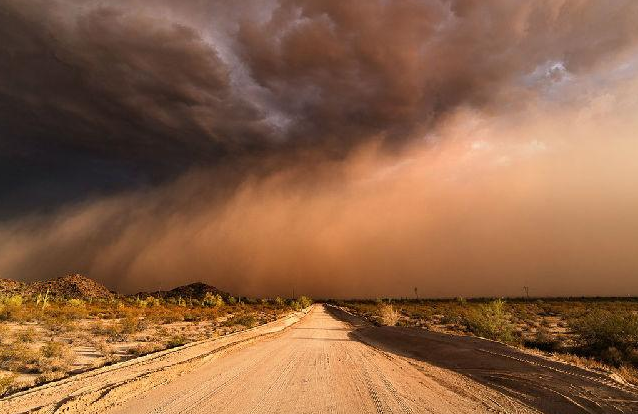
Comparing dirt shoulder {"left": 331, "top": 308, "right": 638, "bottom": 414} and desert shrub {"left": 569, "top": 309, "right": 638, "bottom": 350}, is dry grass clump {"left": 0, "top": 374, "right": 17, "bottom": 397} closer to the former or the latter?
dirt shoulder {"left": 331, "top": 308, "right": 638, "bottom": 414}

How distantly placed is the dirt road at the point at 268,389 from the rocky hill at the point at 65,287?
108 meters

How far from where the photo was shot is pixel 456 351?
18203 mm

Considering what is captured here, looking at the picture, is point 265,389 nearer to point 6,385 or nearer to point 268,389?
point 268,389

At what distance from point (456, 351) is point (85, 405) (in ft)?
52.3

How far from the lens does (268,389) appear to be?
1025 cm

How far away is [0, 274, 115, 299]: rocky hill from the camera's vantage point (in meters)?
104

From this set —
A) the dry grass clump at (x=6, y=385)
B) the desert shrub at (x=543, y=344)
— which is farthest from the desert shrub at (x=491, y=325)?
the dry grass clump at (x=6, y=385)

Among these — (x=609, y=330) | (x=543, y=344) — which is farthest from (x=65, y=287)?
(x=609, y=330)

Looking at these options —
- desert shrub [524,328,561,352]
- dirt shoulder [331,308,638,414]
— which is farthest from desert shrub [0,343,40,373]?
desert shrub [524,328,561,352]

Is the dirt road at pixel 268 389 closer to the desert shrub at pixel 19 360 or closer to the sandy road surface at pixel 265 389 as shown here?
the sandy road surface at pixel 265 389

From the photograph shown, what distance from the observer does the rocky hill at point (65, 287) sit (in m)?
104

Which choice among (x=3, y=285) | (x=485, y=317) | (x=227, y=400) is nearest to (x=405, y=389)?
(x=227, y=400)

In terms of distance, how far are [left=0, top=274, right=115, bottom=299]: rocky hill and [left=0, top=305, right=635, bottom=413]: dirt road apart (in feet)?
353

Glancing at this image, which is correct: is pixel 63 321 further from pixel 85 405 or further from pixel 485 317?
pixel 485 317
